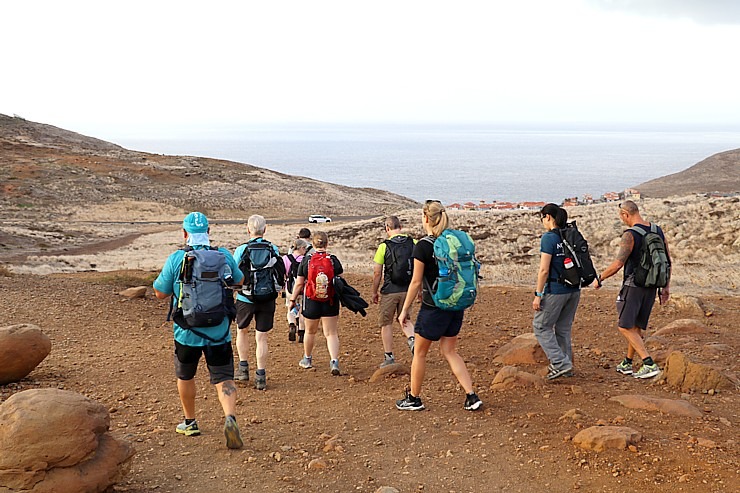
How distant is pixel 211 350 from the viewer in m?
5.77

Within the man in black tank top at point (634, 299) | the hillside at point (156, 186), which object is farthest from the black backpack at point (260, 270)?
the hillside at point (156, 186)

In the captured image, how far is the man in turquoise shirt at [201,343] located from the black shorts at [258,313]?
1767 millimetres

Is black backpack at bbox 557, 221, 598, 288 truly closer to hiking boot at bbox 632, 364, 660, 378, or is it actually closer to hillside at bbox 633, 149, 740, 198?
hiking boot at bbox 632, 364, 660, 378

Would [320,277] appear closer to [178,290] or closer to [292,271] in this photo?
[292,271]

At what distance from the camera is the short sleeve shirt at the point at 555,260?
7.25 meters

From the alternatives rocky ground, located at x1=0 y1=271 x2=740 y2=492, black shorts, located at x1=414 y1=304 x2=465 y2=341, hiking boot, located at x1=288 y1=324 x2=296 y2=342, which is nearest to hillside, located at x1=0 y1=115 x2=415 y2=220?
hiking boot, located at x1=288 y1=324 x2=296 y2=342

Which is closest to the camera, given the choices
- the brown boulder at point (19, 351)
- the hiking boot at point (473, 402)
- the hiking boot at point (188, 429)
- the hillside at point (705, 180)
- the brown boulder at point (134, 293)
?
the hiking boot at point (188, 429)

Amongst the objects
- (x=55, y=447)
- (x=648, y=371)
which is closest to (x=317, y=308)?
(x=648, y=371)

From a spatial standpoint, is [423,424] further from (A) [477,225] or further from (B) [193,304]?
(A) [477,225]

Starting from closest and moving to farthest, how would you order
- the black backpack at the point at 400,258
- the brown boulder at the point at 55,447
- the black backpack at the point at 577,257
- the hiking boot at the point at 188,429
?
the brown boulder at the point at 55,447, the hiking boot at the point at 188,429, the black backpack at the point at 577,257, the black backpack at the point at 400,258

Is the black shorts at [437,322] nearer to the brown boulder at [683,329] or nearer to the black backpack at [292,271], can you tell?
the black backpack at [292,271]

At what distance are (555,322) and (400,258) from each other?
1932 millimetres

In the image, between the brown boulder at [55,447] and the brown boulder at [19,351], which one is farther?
the brown boulder at [19,351]

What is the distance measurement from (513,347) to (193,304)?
4.69 metres
